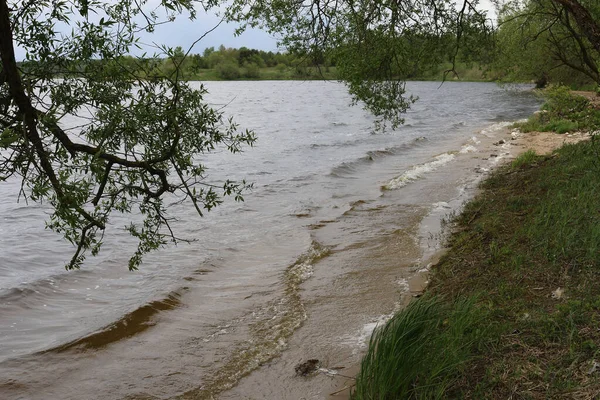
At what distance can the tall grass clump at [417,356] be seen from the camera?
15.8 ft

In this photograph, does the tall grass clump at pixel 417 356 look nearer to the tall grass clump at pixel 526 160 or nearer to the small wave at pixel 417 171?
the tall grass clump at pixel 526 160

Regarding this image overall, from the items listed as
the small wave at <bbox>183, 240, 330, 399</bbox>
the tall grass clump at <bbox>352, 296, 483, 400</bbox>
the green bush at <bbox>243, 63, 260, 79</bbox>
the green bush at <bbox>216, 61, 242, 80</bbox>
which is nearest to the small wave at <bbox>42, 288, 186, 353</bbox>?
the small wave at <bbox>183, 240, 330, 399</bbox>

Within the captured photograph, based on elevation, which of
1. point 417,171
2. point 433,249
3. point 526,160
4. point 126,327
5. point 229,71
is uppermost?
point 229,71

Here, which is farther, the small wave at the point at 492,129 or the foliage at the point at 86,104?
the small wave at the point at 492,129

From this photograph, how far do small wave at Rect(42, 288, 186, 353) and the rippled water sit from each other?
0.03m

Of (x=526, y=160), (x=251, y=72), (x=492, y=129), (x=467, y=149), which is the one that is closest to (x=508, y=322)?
(x=526, y=160)

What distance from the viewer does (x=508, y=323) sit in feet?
18.9

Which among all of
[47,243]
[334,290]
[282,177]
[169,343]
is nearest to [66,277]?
[47,243]

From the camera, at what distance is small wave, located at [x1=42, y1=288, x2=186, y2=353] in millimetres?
8086

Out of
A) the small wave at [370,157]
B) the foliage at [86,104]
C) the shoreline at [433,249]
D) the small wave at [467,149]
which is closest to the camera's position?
the foliage at [86,104]

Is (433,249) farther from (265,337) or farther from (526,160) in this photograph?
(526,160)

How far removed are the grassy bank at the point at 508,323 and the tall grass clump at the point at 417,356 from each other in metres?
0.01

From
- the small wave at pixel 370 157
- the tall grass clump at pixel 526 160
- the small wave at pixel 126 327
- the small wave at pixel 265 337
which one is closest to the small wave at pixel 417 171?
the small wave at pixel 370 157

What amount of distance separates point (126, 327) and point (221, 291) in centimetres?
193
